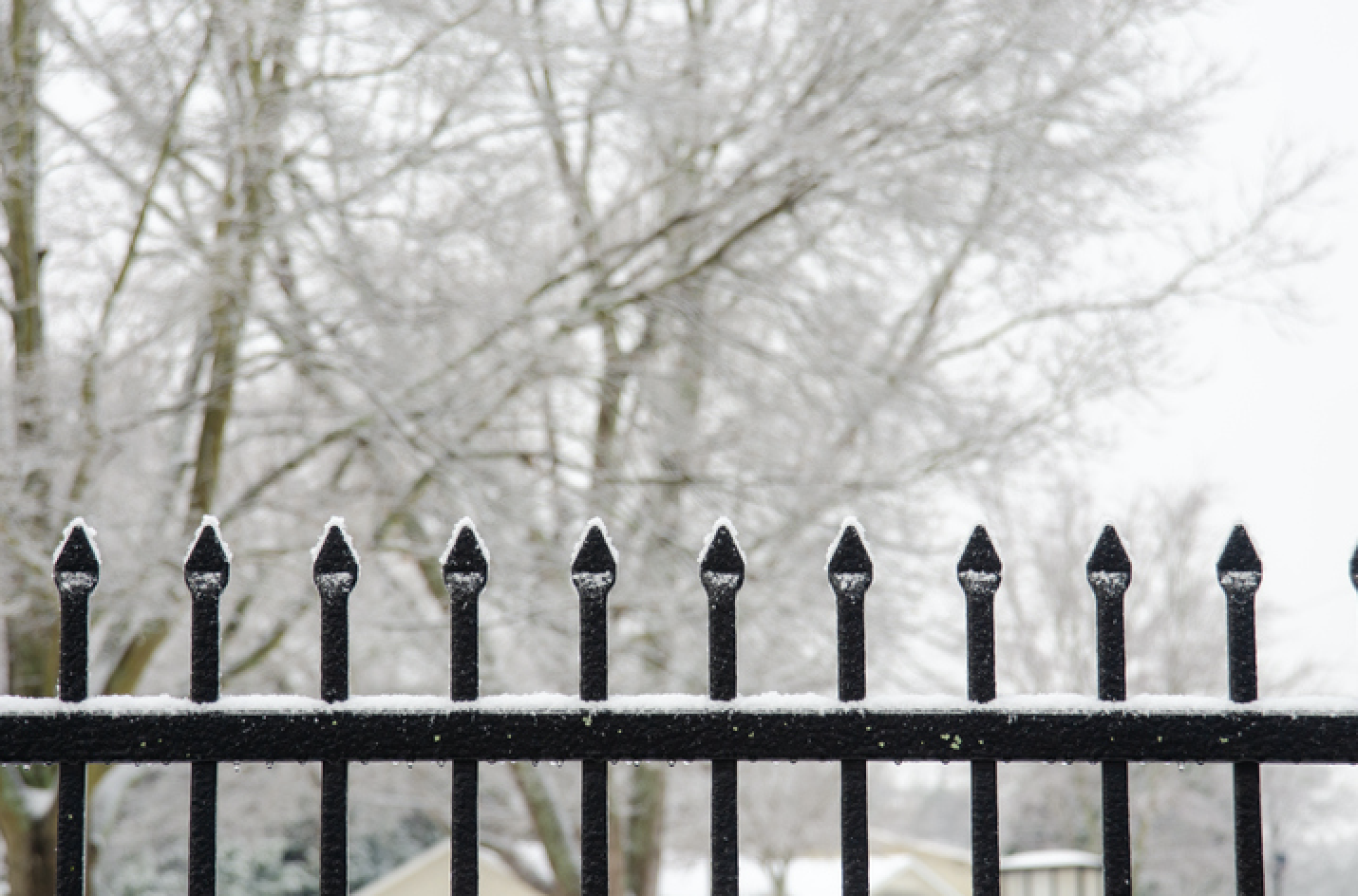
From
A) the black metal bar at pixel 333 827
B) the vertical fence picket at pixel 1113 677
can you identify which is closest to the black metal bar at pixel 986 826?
the vertical fence picket at pixel 1113 677

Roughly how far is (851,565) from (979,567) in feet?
0.76

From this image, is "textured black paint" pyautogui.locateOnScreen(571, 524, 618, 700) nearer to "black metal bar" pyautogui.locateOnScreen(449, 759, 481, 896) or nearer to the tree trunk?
"black metal bar" pyautogui.locateOnScreen(449, 759, 481, 896)

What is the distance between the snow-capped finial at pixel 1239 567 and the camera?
2.23 m

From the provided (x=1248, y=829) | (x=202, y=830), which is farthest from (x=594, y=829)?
(x=1248, y=829)

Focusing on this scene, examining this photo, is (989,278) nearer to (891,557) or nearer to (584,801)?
(891,557)

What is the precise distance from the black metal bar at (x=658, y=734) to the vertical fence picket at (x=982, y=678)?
0.04m

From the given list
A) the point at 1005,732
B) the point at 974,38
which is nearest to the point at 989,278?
the point at 974,38

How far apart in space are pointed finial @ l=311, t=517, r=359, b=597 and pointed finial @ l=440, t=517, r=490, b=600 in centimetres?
17

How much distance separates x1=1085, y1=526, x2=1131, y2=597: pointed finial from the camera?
224 cm

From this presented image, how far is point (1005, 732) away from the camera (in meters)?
2.20

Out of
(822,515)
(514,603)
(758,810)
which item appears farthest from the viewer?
(758,810)

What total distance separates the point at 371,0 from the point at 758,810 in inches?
936

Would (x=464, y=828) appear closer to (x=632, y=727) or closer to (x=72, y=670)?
(x=632, y=727)

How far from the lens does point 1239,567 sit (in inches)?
88.0
